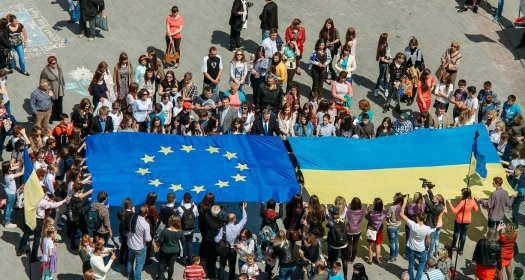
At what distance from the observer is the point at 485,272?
27.2 m

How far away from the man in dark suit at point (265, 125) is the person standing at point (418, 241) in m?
4.04

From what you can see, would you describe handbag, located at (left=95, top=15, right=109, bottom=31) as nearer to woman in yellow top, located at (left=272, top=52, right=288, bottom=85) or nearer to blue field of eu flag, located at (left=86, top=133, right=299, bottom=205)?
woman in yellow top, located at (left=272, top=52, right=288, bottom=85)

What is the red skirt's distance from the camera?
89.1 ft

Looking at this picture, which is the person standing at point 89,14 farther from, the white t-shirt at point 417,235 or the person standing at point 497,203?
the person standing at point 497,203

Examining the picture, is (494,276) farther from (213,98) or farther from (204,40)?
(204,40)

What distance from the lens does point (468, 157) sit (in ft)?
97.2

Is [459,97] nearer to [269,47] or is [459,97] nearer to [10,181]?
[269,47]

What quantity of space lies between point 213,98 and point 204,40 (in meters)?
4.36

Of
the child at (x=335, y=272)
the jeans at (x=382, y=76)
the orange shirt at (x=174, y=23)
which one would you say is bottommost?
the child at (x=335, y=272)

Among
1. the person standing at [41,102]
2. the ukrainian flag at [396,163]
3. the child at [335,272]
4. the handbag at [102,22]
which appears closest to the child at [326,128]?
the ukrainian flag at [396,163]

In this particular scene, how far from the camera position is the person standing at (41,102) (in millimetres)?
30125

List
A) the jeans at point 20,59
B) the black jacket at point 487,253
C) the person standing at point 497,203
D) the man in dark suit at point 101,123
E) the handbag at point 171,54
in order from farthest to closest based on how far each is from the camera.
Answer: the handbag at point 171,54 → the jeans at point 20,59 → the man in dark suit at point 101,123 → the person standing at point 497,203 → the black jacket at point 487,253

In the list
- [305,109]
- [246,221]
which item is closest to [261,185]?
[246,221]

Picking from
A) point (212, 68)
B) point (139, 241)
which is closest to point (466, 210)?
point (139, 241)
